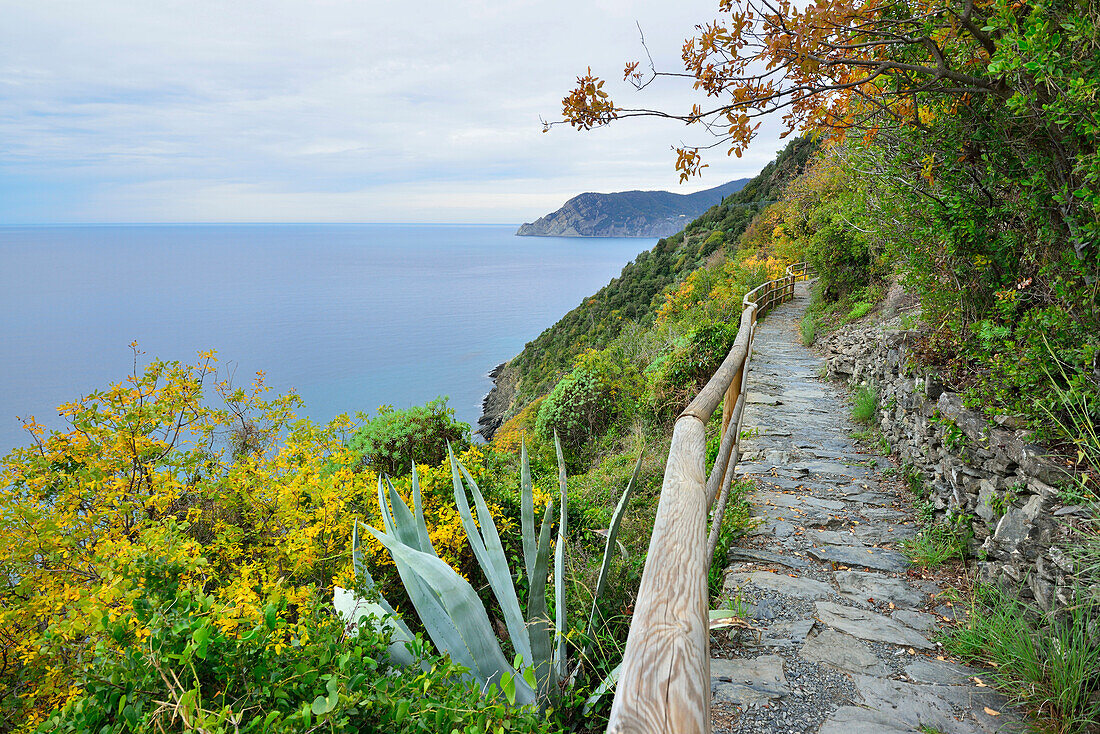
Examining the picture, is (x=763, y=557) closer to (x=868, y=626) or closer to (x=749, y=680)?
(x=868, y=626)

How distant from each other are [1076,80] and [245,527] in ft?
18.3

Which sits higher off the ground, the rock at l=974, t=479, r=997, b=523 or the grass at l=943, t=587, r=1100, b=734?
the rock at l=974, t=479, r=997, b=523

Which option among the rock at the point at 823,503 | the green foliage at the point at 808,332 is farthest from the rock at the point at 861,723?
the green foliage at the point at 808,332

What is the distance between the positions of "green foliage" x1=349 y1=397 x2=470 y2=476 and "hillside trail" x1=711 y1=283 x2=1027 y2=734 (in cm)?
381

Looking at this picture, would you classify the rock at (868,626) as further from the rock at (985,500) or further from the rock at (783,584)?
the rock at (985,500)

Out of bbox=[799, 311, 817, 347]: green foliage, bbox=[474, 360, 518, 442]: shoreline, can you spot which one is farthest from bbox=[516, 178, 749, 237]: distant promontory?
bbox=[799, 311, 817, 347]: green foliage

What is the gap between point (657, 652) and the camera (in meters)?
1.08

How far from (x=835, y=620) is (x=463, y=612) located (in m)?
2.00

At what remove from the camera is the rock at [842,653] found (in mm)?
2427

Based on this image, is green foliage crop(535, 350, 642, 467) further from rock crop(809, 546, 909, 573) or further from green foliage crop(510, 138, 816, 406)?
green foliage crop(510, 138, 816, 406)

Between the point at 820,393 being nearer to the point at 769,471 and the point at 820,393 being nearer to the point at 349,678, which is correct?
the point at 769,471

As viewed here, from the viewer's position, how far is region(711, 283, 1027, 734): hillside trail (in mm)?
2131

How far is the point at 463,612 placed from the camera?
6.99 ft

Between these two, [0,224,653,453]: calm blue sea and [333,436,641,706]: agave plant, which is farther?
[0,224,653,453]: calm blue sea
